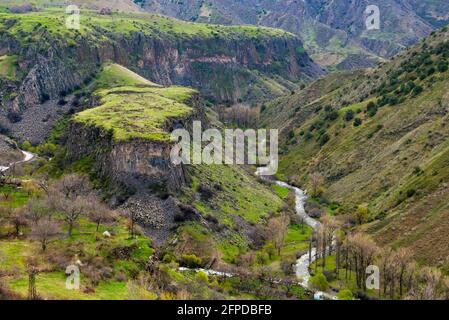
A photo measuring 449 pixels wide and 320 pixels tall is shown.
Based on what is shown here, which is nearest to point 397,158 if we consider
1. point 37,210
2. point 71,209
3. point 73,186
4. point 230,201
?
point 230,201

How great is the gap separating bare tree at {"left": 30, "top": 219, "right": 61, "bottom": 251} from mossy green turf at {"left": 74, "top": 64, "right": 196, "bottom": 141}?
4128cm

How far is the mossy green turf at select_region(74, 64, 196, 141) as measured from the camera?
424 ft

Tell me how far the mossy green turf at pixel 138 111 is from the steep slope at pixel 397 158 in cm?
4660

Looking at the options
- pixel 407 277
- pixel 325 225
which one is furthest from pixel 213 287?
pixel 325 225

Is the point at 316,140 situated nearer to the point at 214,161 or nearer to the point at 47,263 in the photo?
the point at 214,161

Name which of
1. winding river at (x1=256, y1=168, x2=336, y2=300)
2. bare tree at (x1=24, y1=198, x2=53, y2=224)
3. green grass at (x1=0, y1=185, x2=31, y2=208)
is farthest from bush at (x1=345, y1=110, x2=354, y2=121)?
bare tree at (x1=24, y1=198, x2=53, y2=224)

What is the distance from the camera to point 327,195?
155m

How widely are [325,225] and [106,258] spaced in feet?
170

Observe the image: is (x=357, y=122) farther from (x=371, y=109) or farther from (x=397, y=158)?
(x=397, y=158)

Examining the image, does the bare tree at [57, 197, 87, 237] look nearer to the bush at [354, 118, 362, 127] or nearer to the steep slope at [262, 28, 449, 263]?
the steep slope at [262, 28, 449, 263]

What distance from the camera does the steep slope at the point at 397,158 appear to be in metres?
108

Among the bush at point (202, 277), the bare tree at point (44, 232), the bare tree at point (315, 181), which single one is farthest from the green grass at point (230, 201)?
the bare tree at point (44, 232)

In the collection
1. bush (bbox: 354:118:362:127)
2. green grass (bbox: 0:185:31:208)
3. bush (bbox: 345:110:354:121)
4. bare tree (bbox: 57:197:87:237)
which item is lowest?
bare tree (bbox: 57:197:87:237)

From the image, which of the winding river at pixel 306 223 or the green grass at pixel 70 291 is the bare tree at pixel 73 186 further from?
the winding river at pixel 306 223
